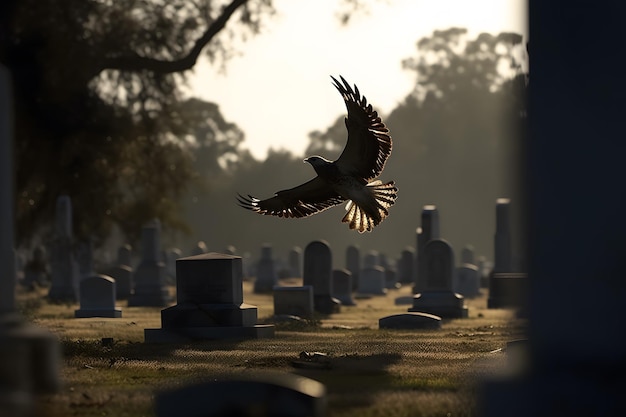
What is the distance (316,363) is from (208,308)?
207 inches

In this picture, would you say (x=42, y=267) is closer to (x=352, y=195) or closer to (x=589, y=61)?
(x=352, y=195)

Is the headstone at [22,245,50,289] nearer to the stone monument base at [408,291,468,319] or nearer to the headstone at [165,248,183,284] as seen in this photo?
the headstone at [165,248,183,284]

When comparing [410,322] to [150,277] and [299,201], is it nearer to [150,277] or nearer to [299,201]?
[299,201]

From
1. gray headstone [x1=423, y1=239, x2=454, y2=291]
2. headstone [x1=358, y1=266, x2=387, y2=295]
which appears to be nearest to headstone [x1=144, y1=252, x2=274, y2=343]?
gray headstone [x1=423, y1=239, x2=454, y2=291]

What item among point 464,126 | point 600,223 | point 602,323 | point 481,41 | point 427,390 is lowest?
point 427,390

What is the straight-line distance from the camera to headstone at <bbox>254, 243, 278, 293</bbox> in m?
39.0

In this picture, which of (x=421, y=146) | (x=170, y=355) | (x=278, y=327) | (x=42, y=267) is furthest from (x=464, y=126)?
(x=170, y=355)

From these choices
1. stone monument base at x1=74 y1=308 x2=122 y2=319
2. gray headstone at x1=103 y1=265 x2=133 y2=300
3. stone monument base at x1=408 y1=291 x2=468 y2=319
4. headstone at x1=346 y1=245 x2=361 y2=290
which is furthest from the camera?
headstone at x1=346 y1=245 x2=361 y2=290

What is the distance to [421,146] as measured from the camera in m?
85.2

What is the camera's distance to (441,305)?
2555cm

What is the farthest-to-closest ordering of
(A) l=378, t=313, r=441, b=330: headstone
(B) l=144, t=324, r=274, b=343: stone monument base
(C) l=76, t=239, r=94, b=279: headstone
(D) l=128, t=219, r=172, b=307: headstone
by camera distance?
(C) l=76, t=239, r=94, b=279: headstone, (D) l=128, t=219, r=172, b=307: headstone, (A) l=378, t=313, r=441, b=330: headstone, (B) l=144, t=324, r=274, b=343: stone monument base

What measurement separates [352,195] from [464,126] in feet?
236

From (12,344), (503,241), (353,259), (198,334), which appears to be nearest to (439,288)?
(503,241)

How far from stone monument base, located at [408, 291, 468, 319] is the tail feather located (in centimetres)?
866
